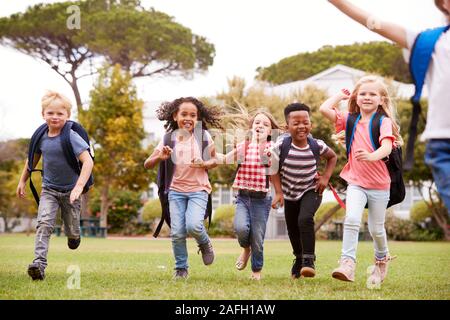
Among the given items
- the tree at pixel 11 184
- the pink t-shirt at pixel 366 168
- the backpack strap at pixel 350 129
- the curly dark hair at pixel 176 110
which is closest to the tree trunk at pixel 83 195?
the tree at pixel 11 184

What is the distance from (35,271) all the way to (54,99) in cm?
170

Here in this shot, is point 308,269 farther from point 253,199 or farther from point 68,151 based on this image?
point 68,151

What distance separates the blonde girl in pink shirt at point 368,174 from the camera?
645 cm

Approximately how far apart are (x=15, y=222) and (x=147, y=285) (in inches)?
1267

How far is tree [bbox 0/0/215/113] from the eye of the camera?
133 feet

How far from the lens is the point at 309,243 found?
7176 millimetres

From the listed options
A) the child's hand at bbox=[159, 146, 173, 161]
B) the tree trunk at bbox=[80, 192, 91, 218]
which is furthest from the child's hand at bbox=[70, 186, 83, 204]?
the tree trunk at bbox=[80, 192, 91, 218]

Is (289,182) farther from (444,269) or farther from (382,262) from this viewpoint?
(444,269)

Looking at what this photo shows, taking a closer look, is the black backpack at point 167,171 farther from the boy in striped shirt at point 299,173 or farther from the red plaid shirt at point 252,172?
the boy in striped shirt at point 299,173

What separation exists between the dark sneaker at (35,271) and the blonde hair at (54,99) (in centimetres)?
154

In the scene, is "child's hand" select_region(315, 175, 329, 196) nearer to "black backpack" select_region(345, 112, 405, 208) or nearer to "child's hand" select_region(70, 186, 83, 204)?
"black backpack" select_region(345, 112, 405, 208)

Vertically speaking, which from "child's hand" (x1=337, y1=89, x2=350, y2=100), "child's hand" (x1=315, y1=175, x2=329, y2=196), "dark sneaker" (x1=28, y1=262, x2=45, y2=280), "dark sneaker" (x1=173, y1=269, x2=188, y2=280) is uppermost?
"child's hand" (x1=337, y1=89, x2=350, y2=100)

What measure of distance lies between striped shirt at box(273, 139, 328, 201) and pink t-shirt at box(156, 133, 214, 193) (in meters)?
0.80

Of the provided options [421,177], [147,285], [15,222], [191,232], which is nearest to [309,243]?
[191,232]
